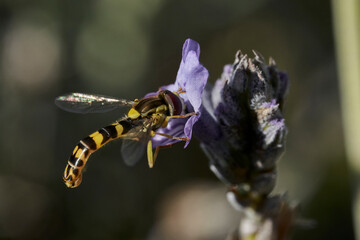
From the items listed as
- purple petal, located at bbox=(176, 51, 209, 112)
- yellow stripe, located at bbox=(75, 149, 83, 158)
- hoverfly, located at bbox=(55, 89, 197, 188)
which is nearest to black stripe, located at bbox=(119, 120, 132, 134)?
hoverfly, located at bbox=(55, 89, 197, 188)

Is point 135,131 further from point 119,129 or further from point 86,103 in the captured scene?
point 86,103

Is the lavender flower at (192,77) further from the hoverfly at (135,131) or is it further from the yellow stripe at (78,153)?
the yellow stripe at (78,153)

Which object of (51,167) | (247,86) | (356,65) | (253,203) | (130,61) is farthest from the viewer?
(130,61)

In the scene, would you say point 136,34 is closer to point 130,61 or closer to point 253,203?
point 130,61

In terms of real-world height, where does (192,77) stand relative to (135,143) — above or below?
above

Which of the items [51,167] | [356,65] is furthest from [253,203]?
[51,167]

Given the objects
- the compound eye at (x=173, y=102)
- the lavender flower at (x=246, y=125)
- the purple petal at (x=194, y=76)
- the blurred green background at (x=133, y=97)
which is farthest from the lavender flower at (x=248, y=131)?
the blurred green background at (x=133, y=97)

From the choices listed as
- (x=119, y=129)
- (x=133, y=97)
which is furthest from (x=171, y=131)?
(x=133, y=97)
